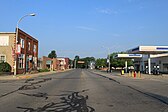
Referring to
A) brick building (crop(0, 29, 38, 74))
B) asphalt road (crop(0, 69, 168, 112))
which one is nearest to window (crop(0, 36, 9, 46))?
brick building (crop(0, 29, 38, 74))

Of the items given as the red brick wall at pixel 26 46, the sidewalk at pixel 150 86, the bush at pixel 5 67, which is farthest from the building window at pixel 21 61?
the sidewalk at pixel 150 86

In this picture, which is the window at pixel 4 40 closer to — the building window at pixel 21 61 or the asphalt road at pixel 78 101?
the building window at pixel 21 61

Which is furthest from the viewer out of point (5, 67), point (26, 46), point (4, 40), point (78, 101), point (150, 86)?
point (26, 46)

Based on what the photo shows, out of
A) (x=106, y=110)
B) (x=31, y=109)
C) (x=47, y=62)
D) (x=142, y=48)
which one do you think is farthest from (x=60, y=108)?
(x=47, y=62)

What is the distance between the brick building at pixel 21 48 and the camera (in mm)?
49281

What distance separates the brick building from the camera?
49281mm

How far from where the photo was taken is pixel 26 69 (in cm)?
5762

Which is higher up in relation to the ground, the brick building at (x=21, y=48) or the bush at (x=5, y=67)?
the brick building at (x=21, y=48)

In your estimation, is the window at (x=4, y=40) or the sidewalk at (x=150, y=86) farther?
the window at (x=4, y=40)

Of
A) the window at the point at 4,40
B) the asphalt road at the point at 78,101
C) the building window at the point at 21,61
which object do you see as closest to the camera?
the asphalt road at the point at 78,101

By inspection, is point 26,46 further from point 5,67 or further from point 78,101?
point 78,101

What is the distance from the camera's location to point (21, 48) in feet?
173

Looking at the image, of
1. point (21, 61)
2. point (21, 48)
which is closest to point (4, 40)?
point (21, 48)

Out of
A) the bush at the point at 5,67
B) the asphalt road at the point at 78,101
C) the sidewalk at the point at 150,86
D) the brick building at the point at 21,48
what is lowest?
the sidewalk at the point at 150,86
